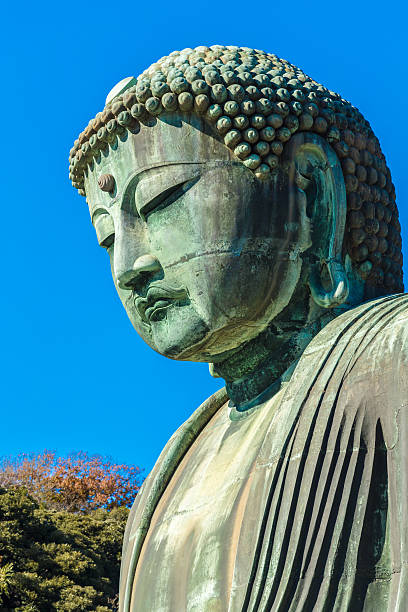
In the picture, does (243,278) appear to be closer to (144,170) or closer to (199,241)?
(199,241)

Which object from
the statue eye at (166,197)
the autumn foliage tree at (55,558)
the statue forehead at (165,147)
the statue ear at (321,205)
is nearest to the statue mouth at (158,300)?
the statue eye at (166,197)

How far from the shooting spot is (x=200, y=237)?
6.29m

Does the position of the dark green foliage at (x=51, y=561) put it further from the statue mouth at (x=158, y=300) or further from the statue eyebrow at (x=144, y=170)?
the statue eyebrow at (x=144, y=170)

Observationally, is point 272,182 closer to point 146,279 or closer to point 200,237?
point 200,237

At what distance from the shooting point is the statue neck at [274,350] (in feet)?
21.2

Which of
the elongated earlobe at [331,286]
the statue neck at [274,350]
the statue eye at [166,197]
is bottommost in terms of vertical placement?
the statue neck at [274,350]

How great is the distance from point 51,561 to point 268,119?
17634 mm

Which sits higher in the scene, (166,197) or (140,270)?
(166,197)

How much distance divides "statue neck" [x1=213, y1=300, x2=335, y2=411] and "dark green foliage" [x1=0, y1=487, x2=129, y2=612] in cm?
1495

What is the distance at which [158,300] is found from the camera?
646cm

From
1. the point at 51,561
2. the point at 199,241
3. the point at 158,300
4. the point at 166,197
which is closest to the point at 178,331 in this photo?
the point at 158,300

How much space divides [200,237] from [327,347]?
1005 millimetres

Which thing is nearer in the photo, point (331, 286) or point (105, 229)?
point (331, 286)

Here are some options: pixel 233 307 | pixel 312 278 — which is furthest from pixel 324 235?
pixel 233 307
